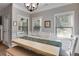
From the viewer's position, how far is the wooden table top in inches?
54.3

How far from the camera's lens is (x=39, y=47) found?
1412mm

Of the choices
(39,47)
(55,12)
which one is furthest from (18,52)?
(55,12)

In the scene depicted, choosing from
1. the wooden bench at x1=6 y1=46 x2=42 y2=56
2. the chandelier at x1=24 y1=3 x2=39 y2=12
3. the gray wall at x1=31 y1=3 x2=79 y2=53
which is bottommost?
the wooden bench at x1=6 y1=46 x2=42 y2=56

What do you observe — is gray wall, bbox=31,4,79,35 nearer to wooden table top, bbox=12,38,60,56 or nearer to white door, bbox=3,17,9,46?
wooden table top, bbox=12,38,60,56

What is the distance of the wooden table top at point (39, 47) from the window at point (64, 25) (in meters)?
0.24

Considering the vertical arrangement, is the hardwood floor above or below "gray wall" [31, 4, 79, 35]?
below

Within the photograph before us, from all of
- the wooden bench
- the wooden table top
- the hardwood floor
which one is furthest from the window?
the hardwood floor

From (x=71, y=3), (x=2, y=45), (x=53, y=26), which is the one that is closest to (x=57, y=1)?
(x=71, y=3)

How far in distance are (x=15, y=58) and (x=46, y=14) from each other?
2.88 feet

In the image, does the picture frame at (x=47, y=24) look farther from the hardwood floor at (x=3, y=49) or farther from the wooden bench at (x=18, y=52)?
the hardwood floor at (x=3, y=49)

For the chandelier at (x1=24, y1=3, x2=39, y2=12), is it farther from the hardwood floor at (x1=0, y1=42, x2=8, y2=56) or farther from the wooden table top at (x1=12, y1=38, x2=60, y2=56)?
the hardwood floor at (x1=0, y1=42, x2=8, y2=56)

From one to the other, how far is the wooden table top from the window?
0.80ft

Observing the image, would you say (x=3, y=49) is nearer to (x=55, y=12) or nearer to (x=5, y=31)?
(x=5, y=31)

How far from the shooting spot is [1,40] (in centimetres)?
141
